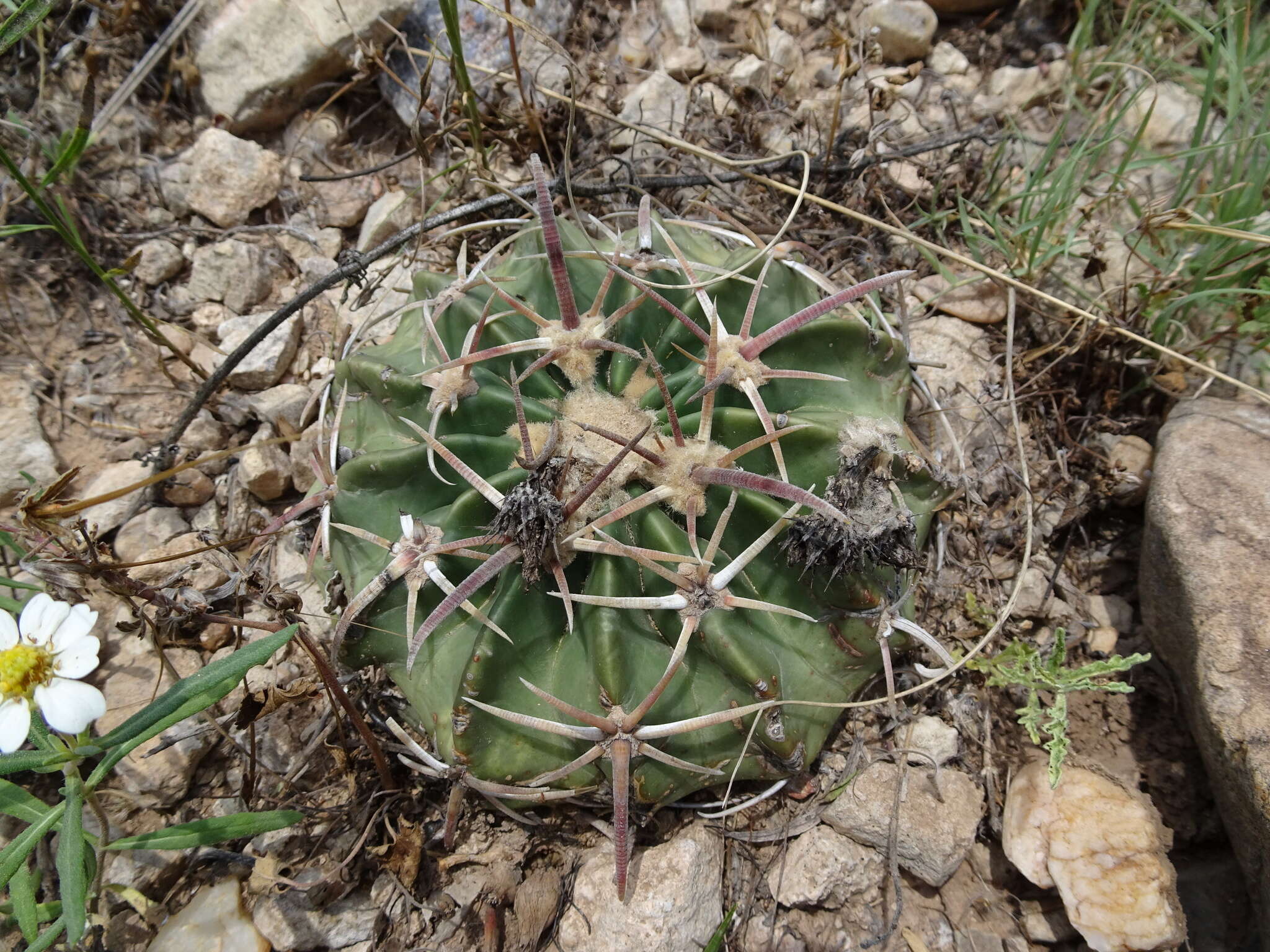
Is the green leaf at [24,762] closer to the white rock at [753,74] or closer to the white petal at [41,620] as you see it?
the white petal at [41,620]

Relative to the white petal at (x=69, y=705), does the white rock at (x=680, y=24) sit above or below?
above

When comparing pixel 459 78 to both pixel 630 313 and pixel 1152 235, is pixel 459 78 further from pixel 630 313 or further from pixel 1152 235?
pixel 1152 235

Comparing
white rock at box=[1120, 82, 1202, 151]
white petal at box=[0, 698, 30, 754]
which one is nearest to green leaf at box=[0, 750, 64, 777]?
white petal at box=[0, 698, 30, 754]

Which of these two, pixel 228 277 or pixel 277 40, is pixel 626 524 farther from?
pixel 277 40

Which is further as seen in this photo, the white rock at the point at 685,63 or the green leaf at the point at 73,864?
the white rock at the point at 685,63

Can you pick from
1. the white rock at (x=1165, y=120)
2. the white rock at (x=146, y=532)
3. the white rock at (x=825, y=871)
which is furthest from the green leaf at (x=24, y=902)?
the white rock at (x=1165, y=120)

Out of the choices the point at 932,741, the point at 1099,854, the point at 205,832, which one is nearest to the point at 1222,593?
the point at 1099,854

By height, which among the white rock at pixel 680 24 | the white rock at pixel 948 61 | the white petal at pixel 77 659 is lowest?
the white petal at pixel 77 659
